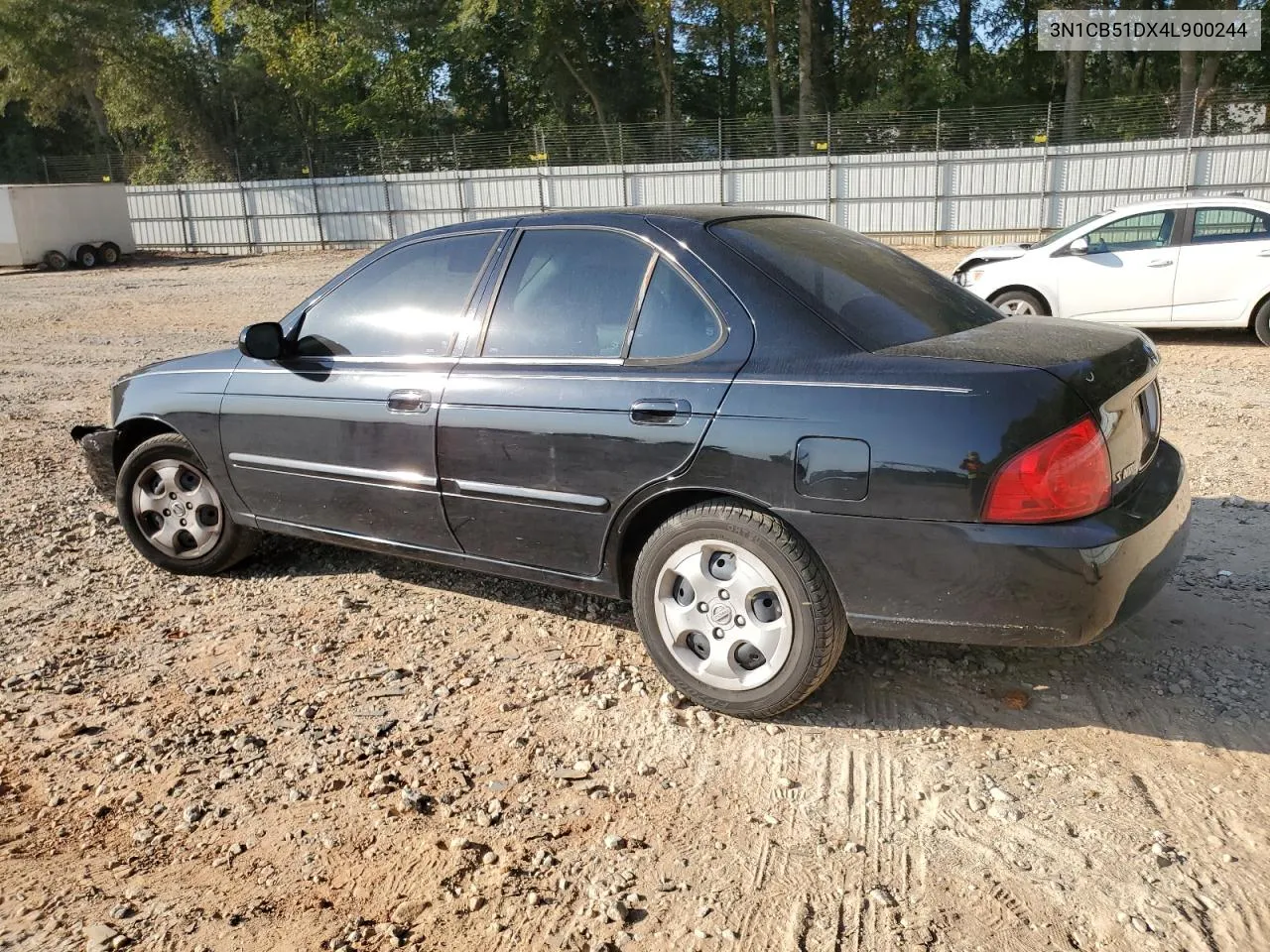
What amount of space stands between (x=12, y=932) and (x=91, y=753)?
90cm

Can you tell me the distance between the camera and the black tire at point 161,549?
4.81m

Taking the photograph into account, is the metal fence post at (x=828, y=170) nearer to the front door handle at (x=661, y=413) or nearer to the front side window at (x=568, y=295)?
the front side window at (x=568, y=295)

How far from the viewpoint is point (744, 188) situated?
27.1 m

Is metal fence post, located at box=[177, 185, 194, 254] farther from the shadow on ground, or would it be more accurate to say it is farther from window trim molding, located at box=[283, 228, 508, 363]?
the shadow on ground

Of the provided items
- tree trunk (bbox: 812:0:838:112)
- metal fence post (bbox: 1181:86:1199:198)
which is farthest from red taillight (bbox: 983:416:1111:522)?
tree trunk (bbox: 812:0:838:112)

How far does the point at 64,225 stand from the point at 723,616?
96.2 ft

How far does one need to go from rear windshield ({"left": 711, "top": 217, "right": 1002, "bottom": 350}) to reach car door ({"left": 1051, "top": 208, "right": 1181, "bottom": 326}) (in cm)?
705

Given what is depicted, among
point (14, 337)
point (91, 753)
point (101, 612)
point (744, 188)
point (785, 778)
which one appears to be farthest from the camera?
point (744, 188)

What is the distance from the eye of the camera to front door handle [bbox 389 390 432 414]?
3943 mm

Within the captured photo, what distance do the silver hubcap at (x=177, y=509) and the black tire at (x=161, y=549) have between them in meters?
0.02

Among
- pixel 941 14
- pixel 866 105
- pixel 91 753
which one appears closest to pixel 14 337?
pixel 91 753

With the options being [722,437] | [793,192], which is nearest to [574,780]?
[722,437]

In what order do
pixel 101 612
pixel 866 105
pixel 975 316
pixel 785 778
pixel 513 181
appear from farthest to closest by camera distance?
pixel 866 105 < pixel 513 181 < pixel 101 612 < pixel 975 316 < pixel 785 778

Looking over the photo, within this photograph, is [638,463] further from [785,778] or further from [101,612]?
[101,612]
